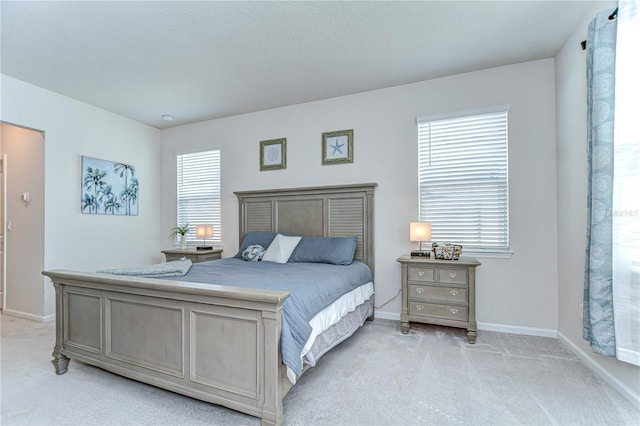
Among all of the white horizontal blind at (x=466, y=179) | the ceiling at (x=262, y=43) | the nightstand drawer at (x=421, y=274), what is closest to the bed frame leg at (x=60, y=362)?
the ceiling at (x=262, y=43)

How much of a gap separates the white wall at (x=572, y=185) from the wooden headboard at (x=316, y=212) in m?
1.85

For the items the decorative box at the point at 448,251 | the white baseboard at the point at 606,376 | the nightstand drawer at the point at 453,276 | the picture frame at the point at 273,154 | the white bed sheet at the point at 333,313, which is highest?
the picture frame at the point at 273,154

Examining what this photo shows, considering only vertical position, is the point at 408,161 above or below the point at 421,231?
above

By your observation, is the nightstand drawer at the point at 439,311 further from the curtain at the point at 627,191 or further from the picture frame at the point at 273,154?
the picture frame at the point at 273,154

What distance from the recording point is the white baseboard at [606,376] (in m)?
1.98

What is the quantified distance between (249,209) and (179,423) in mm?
3087

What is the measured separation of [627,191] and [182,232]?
5.02 metres

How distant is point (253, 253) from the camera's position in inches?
150

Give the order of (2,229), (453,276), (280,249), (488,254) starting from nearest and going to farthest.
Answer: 1. (453,276)
2. (488,254)
3. (280,249)
4. (2,229)

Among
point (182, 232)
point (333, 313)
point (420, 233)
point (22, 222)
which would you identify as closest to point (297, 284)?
point (333, 313)

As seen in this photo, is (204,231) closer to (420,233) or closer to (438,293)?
(420,233)

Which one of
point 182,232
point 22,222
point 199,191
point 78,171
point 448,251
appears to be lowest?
point 448,251

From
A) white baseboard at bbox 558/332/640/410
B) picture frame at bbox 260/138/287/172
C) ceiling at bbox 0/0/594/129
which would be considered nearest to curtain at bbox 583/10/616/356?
white baseboard at bbox 558/332/640/410

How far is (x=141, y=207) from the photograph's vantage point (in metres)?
5.09
